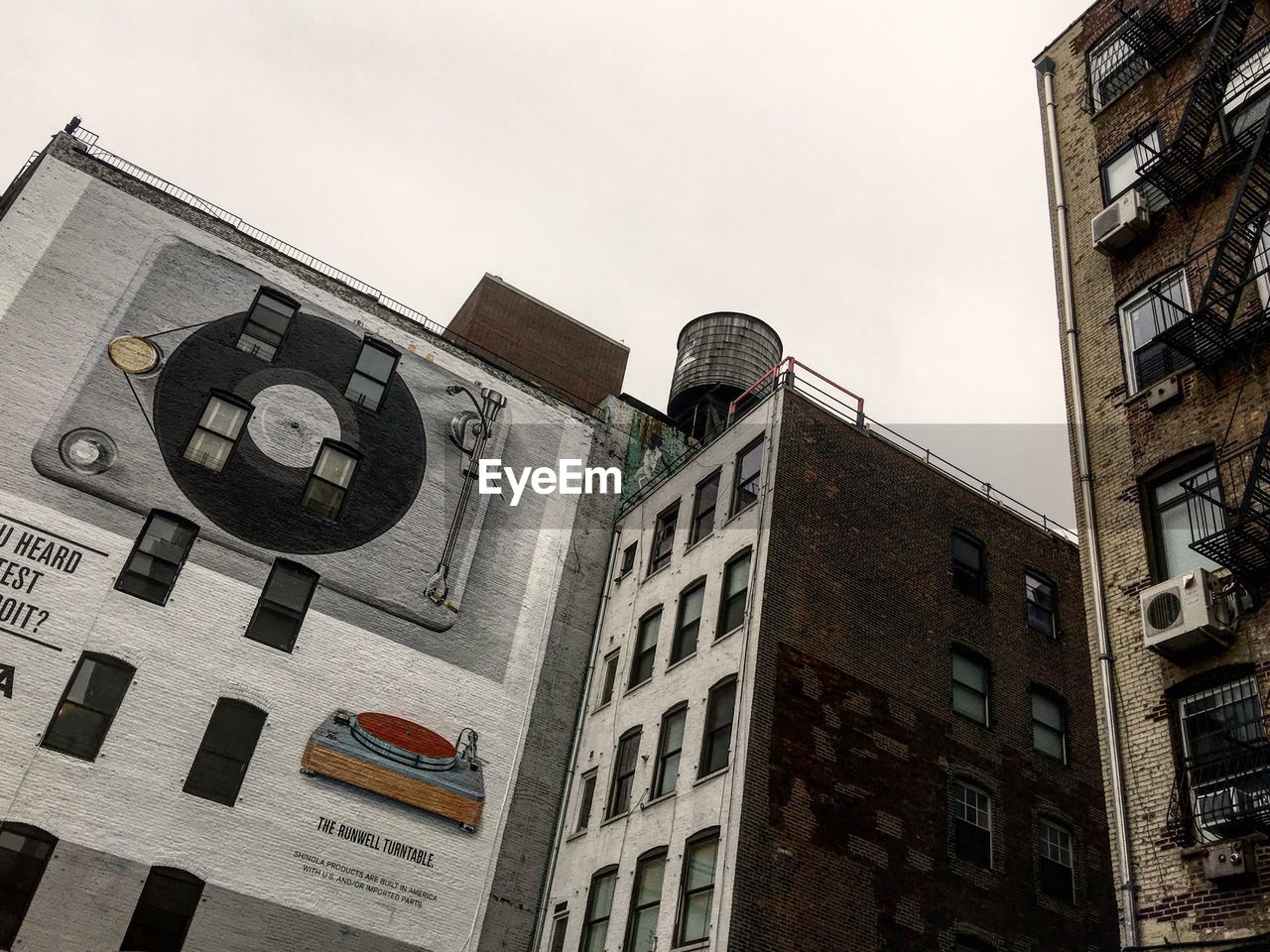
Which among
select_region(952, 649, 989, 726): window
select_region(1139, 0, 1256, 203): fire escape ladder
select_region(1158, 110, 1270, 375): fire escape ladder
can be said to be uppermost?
select_region(1139, 0, 1256, 203): fire escape ladder

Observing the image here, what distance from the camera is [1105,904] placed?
25.9 metres

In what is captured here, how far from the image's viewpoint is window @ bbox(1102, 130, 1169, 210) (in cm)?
2083

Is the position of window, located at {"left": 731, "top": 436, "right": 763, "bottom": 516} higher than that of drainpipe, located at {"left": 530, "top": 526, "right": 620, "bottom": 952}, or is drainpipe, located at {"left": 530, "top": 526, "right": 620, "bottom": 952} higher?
window, located at {"left": 731, "top": 436, "right": 763, "bottom": 516}

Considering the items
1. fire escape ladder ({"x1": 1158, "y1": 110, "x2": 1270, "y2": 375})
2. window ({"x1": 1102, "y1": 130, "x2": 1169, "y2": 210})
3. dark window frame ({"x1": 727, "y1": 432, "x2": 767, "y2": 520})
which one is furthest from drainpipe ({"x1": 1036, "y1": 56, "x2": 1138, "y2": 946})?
dark window frame ({"x1": 727, "y1": 432, "x2": 767, "y2": 520})

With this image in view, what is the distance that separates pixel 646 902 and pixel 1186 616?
1361 centimetres

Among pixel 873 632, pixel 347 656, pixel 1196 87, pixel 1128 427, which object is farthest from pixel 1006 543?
pixel 347 656

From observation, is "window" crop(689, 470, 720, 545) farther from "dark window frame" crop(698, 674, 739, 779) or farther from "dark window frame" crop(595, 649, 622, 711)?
"dark window frame" crop(698, 674, 739, 779)

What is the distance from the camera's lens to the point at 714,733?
2431 centimetres

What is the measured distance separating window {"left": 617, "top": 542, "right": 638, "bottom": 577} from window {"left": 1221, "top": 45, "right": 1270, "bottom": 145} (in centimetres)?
1987

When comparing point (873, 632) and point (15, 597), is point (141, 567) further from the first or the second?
point (873, 632)

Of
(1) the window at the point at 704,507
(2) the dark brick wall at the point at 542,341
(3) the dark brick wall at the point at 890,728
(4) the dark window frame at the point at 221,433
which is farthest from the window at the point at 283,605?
(2) the dark brick wall at the point at 542,341

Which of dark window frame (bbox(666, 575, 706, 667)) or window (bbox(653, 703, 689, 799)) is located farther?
dark window frame (bbox(666, 575, 706, 667))

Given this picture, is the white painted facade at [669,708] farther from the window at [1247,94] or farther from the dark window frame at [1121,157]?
the window at [1247,94]

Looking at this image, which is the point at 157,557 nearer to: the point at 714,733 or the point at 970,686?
the point at 714,733
